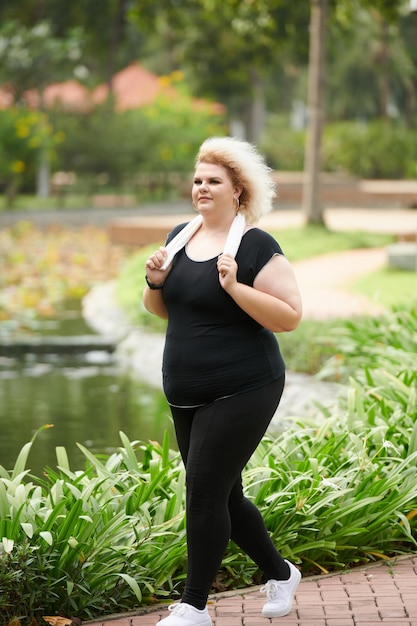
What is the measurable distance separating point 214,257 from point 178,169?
33073 mm

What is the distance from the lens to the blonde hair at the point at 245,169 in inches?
165

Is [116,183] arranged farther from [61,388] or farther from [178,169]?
[61,388]

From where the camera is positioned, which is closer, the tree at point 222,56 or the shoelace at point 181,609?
the shoelace at point 181,609

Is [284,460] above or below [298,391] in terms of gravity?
above

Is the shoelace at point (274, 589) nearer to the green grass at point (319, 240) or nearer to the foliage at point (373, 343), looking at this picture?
the foliage at point (373, 343)

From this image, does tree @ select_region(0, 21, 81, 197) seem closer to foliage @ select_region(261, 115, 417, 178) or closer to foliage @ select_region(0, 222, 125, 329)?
foliage @ select_region(0, 222, 125, 329)

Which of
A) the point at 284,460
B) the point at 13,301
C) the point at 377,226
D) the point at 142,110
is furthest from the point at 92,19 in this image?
the point at 284,460

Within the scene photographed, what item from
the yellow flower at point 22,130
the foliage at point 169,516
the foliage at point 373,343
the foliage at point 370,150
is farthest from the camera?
the foliage at point 370,150

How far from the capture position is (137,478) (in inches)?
207

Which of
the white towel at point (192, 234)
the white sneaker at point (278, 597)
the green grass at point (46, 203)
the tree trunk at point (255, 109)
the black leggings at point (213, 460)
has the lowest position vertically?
the green grass at point (46, 203)

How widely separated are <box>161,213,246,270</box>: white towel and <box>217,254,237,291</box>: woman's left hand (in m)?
0.05

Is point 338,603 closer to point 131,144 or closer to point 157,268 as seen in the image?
point 157,268

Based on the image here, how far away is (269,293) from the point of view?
13.4 feet

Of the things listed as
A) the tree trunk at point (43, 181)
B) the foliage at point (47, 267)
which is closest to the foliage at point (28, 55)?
the tree trunk at point (43, 181)
